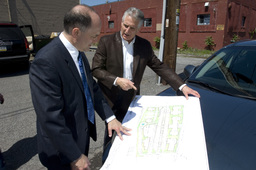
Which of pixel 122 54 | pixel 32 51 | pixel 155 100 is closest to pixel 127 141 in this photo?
pixel 155 100

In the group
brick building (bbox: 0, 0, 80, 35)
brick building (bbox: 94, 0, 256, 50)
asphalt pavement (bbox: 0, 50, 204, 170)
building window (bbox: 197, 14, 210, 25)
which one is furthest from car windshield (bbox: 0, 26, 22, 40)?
building window (bbox: 197, 14, 210, 25)

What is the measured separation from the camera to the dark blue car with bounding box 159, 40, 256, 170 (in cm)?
129

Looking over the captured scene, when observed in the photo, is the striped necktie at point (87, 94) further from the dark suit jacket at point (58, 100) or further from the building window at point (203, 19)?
the building window at point (203, 19)

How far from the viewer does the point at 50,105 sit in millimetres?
1119

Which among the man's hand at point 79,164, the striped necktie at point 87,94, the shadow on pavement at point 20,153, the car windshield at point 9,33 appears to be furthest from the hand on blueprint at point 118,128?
the car windshield at point 9,33

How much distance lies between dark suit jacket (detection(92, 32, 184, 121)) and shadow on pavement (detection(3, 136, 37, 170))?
1536 millimetres

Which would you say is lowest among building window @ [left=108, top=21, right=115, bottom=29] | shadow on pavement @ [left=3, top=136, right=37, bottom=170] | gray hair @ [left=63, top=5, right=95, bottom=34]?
shadow on pavement @ [left=3, top=136, right=37, bottom=170]

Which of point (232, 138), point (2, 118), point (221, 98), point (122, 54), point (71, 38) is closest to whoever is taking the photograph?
point (71, 38)

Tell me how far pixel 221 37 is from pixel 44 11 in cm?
1431

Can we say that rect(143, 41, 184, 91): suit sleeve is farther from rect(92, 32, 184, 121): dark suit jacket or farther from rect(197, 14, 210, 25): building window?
rect(197, 14, 210, 25): building window

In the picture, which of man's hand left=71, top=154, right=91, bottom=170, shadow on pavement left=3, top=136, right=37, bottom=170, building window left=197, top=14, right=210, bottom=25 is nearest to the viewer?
man's hand left=71, top=154, right=91, bottom=170

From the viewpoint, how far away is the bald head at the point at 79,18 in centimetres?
121

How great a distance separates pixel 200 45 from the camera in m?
17.2

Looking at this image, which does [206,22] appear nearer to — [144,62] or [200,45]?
[200,45]
